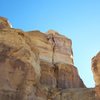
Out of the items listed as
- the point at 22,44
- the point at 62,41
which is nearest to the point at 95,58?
the point at 22,44

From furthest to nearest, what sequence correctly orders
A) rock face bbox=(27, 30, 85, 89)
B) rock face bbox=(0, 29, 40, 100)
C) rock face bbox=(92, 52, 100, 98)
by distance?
rock face bbox=(27, 30, 85, 89) < rock face bbox=(92, 52, 100, 98) < rock face bbox=(0, 29, 40, 100)

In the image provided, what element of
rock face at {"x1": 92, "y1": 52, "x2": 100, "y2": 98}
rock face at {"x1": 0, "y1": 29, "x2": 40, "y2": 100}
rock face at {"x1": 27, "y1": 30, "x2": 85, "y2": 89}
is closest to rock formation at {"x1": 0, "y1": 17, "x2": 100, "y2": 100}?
rock face at {"x1": 0, "y1": 29, "x2": 40, "y2": 100}

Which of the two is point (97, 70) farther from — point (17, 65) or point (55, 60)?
point (55, 60)

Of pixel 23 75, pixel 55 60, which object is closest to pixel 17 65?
pixel 23 75

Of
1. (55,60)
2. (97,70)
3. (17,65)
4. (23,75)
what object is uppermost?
(55,60)

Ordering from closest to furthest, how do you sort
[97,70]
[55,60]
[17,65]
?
[97,70] < [17,65] < [55,60]

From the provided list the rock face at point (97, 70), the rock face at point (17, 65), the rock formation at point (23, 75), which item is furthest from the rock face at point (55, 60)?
the rock face at point (97, 70)

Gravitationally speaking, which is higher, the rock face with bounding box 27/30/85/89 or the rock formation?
the rock face with bounding box 27/30/85/89

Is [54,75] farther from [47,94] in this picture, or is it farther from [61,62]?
[47,94]

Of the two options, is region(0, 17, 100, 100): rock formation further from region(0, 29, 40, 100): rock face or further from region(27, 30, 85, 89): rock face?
→ region(27, 30, 85, 89): rock face

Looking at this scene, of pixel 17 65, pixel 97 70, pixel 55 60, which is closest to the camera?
pixel 97 70

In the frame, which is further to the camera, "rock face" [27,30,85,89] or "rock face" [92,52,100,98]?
"rock face" [27,30,85,89]

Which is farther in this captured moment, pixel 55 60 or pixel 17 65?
pixel 55 60

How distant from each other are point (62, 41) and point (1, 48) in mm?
20391
